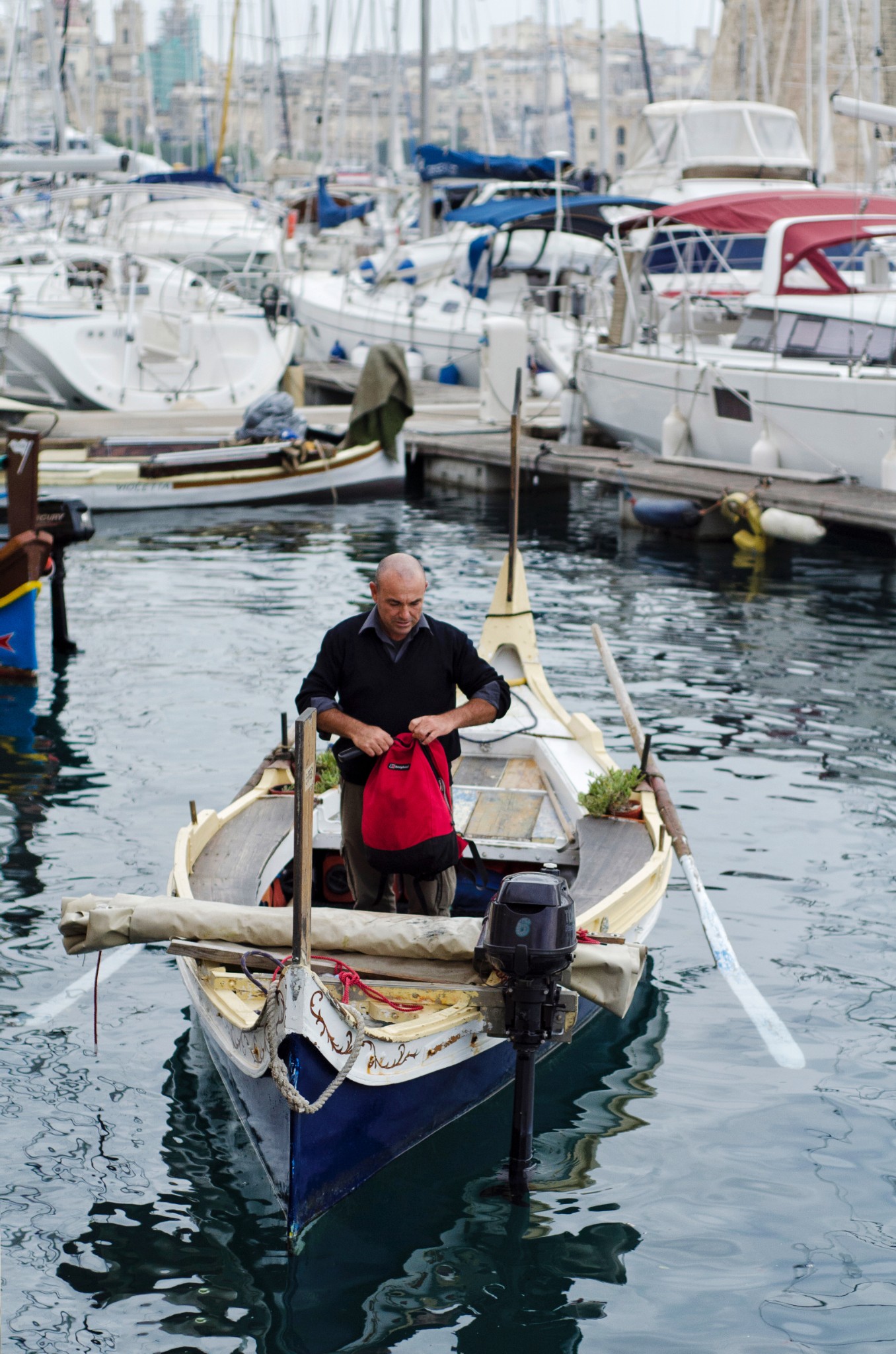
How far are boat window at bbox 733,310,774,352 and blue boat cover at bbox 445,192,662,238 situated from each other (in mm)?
7526

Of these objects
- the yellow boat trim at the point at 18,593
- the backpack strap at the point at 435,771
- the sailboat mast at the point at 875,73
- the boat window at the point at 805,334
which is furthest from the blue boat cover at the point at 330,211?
the backpack strap at the point at 435,771

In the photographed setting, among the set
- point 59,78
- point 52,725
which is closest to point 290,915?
point 52,725

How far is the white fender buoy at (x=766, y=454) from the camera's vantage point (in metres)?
20.7

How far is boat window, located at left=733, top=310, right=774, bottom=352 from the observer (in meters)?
22.2

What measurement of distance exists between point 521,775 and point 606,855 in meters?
1.43

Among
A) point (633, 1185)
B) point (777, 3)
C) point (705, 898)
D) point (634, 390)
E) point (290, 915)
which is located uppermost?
point (777, 3)

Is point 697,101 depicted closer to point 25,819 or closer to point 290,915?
point 25,819

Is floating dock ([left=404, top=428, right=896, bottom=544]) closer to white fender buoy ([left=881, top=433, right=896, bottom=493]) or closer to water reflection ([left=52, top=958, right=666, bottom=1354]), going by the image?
white fender buoy ([left=881, top=433, right=896, bottom=493])

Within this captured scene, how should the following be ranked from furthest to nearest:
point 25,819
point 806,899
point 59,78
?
point 59,78 → point 25,819 → point 806,899

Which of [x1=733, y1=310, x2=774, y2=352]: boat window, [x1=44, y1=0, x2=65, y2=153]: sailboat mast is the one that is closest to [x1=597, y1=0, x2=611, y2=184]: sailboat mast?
[x1=44, y1=0, x2=65, y2=153]: sailboat mast

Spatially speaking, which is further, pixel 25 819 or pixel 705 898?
pixel 25 819

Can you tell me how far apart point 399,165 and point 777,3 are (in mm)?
13400

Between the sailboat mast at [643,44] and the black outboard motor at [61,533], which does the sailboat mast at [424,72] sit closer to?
the sailboat mast at [643,44]

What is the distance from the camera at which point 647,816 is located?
8125mm
